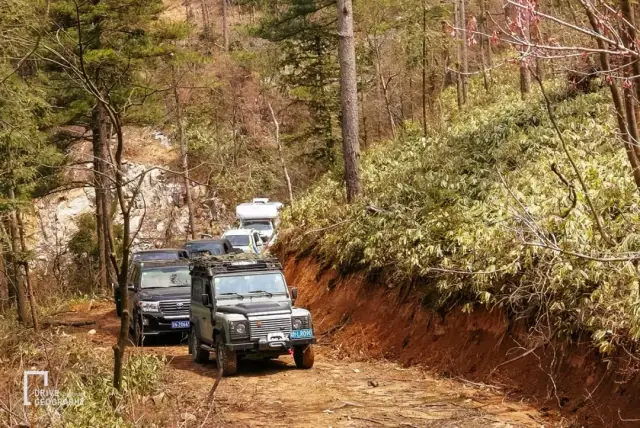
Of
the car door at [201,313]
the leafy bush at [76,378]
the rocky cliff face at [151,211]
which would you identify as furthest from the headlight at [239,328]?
the rocky cliff face at [151,211]

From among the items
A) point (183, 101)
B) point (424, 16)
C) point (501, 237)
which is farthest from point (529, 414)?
point (183, 101)

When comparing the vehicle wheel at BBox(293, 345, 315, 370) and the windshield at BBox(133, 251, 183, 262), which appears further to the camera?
the windshield at BBox(133, 251, 183, 262)

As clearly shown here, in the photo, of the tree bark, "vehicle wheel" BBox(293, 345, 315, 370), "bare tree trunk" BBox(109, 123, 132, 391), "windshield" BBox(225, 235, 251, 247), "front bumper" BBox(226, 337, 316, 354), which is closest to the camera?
the tree bark


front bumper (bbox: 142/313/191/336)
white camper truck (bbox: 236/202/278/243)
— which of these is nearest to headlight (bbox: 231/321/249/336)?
front bumper (bbox: 142/313/191/336)

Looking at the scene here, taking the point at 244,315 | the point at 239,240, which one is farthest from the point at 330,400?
the point at 239,240

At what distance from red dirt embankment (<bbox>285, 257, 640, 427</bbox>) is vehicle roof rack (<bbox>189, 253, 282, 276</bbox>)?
7.64ft

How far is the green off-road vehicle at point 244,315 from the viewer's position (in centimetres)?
1277

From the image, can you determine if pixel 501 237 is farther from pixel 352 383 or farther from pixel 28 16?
pixel 28 16

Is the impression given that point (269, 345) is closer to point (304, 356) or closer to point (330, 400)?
point (304, 356)

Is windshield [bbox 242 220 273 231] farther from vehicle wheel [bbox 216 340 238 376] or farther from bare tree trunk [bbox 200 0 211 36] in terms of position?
bare tree trunk [bbox 200 0 211 36]

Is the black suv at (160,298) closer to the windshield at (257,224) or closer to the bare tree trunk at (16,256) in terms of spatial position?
the bare tree trunk at (16,256)

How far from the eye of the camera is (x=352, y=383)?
11969mm

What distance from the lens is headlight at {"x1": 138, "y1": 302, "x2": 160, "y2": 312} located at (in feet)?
56.4

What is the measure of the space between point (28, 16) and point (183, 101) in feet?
107
